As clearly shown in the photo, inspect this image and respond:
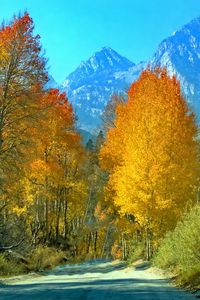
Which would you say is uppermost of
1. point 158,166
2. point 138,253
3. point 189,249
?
point 158,166

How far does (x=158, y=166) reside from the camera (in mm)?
25062

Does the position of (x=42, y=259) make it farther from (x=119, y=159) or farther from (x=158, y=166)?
(x=158, y=166)

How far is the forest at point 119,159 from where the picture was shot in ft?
73.0

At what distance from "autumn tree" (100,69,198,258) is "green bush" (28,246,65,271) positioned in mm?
6354

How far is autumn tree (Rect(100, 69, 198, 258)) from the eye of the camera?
25359 millimetres

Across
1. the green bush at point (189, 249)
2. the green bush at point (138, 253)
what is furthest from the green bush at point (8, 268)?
the green bush at point (189, 249)

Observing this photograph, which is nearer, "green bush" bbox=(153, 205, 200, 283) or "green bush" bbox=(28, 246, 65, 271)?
"green bush" bbox=(153, 205, 200, 283)

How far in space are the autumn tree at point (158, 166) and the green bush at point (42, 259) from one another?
250 inches

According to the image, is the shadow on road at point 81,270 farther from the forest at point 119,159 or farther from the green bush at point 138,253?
the forest at point 119,159

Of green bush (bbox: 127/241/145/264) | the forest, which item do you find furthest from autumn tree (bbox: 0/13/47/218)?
green bush (bbox: 127/241/145/264)

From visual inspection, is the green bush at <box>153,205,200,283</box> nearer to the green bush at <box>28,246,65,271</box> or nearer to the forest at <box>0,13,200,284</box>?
the forest at <box>0,13,200,284</box>

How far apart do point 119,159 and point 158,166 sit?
7.52 metres

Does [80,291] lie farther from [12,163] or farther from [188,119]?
[188,119]

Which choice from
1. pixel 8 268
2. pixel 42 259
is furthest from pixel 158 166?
pixel 42 259
